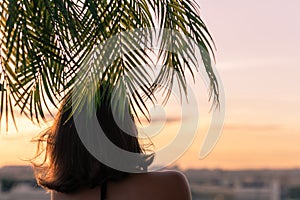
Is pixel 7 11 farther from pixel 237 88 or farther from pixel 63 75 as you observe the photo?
pixel 237 88

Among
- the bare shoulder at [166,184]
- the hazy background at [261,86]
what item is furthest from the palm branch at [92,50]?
the hazy background at [261,86]

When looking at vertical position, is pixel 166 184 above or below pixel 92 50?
below

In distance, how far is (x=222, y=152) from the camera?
5.09 meters

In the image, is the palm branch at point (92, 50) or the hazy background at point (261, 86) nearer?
the palm branch at point (92, 50)

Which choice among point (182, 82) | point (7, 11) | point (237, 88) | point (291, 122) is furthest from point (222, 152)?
point (7, 11)

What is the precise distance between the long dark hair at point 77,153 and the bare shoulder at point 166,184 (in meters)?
0.05

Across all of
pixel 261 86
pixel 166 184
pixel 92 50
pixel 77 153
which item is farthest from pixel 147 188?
pixel 261 86

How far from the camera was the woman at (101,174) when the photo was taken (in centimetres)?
216

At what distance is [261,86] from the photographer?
22.4ft

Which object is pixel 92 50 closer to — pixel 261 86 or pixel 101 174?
pixel 101 174

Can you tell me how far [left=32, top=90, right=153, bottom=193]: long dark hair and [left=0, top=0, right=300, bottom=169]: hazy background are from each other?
2170 mm

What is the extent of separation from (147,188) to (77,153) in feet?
0.71

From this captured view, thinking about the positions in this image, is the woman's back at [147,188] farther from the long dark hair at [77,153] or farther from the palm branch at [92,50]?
the palm branch at [92,50]

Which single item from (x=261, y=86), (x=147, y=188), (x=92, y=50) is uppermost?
(x=92, y=50)
